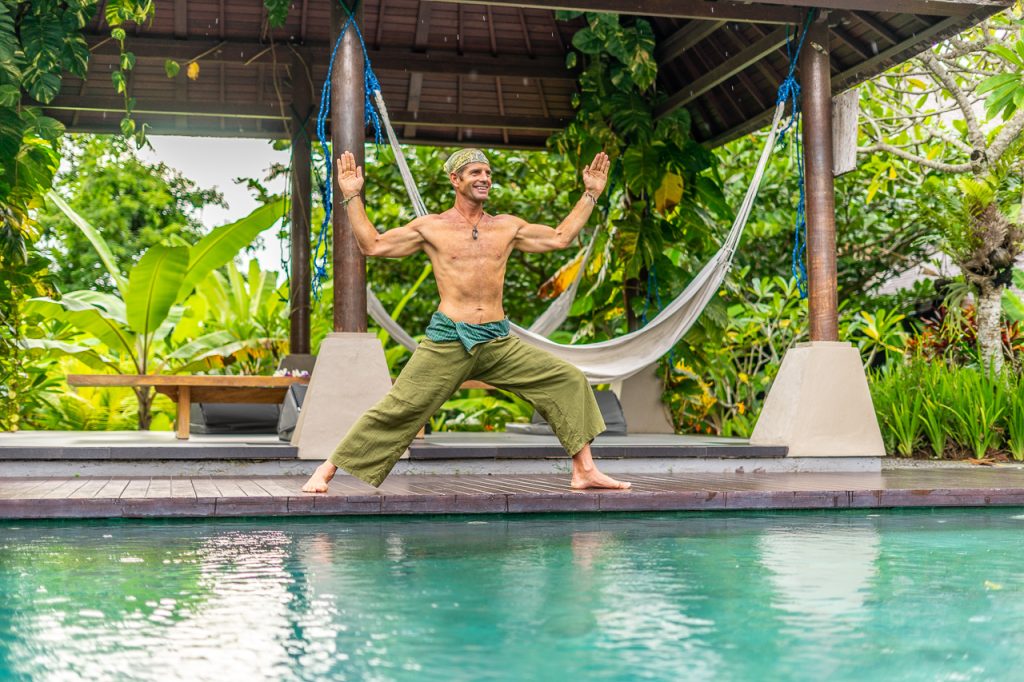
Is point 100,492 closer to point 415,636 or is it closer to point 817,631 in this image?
point 415,636

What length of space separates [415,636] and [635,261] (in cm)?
618

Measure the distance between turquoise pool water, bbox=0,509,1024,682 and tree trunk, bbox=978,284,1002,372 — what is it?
4.37 metres

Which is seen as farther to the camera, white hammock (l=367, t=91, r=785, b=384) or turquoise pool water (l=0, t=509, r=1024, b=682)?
white hammock (l=367, t=91, r=785, b=384)

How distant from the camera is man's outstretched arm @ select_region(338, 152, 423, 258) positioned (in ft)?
15.1

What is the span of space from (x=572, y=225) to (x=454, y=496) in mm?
1197

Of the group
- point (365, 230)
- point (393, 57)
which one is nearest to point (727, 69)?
point (393, 57)

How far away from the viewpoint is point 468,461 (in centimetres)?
612

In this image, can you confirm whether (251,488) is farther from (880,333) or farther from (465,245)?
(880,333)

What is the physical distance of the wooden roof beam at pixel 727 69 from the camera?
7234mm

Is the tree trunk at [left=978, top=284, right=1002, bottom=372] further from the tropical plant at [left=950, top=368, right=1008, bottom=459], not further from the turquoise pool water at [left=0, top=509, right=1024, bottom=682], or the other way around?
the turquoise pool water at [left=0, top=509, right=1024, bottom=682]

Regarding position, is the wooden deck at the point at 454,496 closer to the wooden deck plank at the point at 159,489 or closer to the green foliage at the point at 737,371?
the wooden deck plank at the point at 159,489

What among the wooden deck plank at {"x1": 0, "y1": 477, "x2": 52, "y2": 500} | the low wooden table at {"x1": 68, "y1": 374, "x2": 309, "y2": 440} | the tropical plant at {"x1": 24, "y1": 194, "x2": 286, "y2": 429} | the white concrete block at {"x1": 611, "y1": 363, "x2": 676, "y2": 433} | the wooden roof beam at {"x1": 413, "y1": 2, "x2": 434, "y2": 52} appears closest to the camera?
the wooden deck plank at {"x1": 0, "y1": 477, "x2": 52, "y2": 500}

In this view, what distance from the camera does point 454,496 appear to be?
4.60 metres

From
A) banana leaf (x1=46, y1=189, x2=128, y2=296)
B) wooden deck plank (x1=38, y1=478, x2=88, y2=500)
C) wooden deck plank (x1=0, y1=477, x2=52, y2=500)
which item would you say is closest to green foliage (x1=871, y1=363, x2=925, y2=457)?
wooden deck plank (x1=38, y1=478, x2=88, y2=500)
